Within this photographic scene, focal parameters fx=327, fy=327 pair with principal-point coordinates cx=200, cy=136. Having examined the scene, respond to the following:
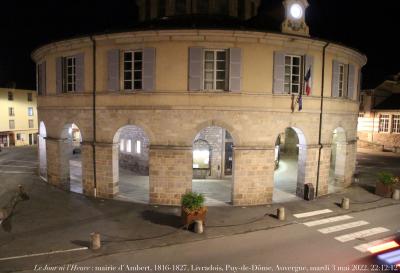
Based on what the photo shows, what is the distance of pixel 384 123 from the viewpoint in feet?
142

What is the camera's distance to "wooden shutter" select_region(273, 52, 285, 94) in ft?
55.1

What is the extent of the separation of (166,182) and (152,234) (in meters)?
3.86

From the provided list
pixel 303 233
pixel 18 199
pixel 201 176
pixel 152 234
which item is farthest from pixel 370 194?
pixel 18 199

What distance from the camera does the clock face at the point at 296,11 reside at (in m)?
17.4

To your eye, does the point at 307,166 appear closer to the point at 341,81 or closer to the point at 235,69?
the point at 341,81

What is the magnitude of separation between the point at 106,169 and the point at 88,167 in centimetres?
124

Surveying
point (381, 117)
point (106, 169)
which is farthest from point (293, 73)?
point (381, 117)

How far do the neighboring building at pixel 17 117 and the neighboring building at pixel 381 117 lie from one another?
162 feet

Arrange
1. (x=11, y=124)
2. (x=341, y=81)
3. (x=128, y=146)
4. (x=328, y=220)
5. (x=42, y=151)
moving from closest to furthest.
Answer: (x=328, y=220) < (x=341, y=81) < (x=42, y=151) < (x=128, y=146) < (x=11, y=124)

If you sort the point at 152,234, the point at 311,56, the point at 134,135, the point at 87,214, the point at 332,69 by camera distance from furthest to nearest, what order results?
the point at 134,135 → the point at 332,69 → the point at 311,56 → the point at 87,214 → the point at 152,234

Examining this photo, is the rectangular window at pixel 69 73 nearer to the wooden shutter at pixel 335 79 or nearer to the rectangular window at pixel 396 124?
the wooden shutter at pixel 335 79

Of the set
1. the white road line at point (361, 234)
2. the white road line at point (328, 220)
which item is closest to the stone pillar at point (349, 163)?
the white road line at point (328, 220)

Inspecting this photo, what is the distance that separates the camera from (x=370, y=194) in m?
20.1

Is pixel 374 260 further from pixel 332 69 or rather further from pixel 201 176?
pixel 201 176
